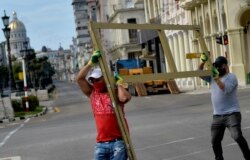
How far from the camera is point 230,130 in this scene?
915 centimetres

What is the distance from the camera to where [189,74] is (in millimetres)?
7199

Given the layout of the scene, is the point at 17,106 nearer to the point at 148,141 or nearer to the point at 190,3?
the point at 190,3

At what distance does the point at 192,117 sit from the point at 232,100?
1114cm

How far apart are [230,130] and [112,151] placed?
275 cm

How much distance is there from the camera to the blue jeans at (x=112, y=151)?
696cm

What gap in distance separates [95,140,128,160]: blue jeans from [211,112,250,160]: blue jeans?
2.63m

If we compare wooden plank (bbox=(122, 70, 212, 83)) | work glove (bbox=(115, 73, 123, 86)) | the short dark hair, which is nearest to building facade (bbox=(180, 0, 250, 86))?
the short dark hair

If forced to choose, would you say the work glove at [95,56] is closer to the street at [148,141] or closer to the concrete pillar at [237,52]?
the street at [148,141]

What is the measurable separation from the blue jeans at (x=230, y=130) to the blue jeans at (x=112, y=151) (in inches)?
104

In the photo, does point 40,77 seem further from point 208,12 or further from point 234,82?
point 234,82

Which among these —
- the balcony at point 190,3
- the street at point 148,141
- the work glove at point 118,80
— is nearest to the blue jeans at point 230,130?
the street at point 148,141

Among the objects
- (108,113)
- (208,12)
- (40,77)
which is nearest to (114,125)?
(108,113)

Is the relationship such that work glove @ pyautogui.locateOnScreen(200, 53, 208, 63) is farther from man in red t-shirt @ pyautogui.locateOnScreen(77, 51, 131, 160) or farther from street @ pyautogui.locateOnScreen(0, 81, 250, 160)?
street @ pyautogui.locateOnScreen(0, 81, 250, 160)

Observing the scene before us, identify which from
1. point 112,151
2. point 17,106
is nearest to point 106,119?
point 112,151
